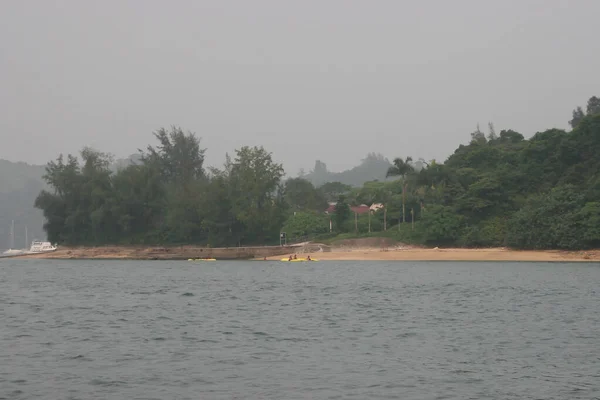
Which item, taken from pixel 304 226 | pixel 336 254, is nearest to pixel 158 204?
pixel 304 226

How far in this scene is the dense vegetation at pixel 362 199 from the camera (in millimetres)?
74062

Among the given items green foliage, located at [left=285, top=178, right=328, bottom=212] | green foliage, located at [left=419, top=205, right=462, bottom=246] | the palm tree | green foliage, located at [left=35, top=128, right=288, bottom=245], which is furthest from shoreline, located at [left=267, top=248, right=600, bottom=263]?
green foliage, located at [left=285, top=178, right=328, bottom=212]

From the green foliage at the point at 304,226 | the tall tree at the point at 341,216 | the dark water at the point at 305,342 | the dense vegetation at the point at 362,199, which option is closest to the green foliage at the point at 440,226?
the dense vegetation at the point at 362,199

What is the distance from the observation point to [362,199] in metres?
102

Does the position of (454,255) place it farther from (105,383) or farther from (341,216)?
(105,383)

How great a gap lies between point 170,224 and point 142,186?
871 cm

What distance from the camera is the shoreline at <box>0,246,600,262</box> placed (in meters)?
69.3

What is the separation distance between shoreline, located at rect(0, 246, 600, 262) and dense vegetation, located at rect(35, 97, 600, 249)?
186cm

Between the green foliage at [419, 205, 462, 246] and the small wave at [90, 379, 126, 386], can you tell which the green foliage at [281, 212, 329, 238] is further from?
the small wave at [90, 379, 126, 386]

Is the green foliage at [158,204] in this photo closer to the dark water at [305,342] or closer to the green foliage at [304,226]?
the green foliage at [304,226]

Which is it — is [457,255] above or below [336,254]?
below

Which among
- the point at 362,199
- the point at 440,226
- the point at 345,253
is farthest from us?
the point at 362,199

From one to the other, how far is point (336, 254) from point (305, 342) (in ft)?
183

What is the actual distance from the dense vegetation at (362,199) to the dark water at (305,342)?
3270 centimetres
